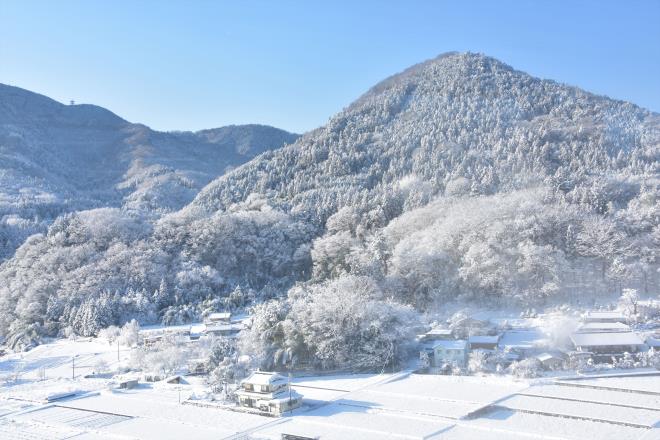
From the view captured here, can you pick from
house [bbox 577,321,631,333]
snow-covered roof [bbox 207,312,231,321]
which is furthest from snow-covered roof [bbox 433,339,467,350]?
snow-covered roof [bbox 207,312,231,321]

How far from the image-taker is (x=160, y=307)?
4222 cm

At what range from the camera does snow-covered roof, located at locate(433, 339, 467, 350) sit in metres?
28.4

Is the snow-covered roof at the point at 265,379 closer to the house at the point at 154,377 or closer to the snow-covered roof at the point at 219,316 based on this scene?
the house at the point at 154,377

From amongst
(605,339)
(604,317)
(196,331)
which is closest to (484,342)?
(605,339)

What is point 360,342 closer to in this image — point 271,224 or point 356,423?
point 356,423

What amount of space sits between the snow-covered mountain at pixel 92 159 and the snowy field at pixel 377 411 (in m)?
39.9

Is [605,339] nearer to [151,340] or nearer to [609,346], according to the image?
[609,346]

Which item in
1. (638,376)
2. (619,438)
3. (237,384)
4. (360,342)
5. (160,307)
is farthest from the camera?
(160,307)

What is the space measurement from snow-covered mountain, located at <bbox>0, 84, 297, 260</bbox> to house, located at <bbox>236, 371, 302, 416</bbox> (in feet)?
144

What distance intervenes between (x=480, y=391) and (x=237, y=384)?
32.4 feet

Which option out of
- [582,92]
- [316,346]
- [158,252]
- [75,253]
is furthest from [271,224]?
[582,92]

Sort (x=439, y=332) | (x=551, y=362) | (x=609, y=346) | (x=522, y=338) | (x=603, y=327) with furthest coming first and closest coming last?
1. (x=439, y=332)
2. (x=522, y=338)
3. (x=603, y=327)
4. (x=609, y=346)
5. (x=551, y=362)

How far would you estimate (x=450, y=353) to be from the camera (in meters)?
28.4

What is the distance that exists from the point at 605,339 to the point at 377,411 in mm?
11225
